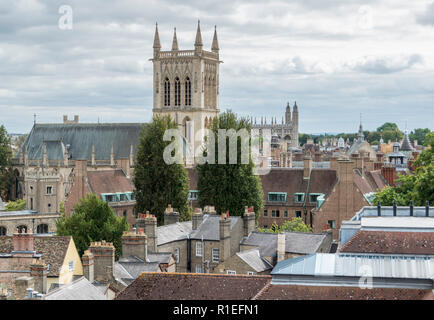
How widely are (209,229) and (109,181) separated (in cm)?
3620

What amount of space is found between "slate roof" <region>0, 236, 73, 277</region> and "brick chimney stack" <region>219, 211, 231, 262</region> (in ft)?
31.2

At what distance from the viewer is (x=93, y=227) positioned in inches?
1950

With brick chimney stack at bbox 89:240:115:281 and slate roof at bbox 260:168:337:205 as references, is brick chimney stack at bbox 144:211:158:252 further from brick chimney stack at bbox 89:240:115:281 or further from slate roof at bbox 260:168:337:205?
slate roof at bbox 260:168:337:205

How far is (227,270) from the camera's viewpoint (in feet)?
122

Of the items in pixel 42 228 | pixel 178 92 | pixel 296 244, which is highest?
pixel 178 92

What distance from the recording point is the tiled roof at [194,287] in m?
23.6

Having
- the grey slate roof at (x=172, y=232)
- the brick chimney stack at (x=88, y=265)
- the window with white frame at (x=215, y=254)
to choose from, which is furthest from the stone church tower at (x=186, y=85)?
the brick chimney stack at (x=88, y=265)

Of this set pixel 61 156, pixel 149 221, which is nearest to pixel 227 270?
pixel 149 221

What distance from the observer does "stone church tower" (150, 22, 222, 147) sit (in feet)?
381

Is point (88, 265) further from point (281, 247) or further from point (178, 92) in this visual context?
point (178, 92)

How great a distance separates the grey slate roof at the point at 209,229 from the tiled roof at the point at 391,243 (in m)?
19.5

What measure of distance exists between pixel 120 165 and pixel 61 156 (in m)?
21.1

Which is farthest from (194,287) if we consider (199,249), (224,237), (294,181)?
(294,181)

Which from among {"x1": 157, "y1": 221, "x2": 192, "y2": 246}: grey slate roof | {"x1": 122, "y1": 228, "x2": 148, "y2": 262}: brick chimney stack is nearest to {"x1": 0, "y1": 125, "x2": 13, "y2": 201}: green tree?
{"x1": 157, "y1": 221, "x2": 192, "y2": 246}: grey slate roof
